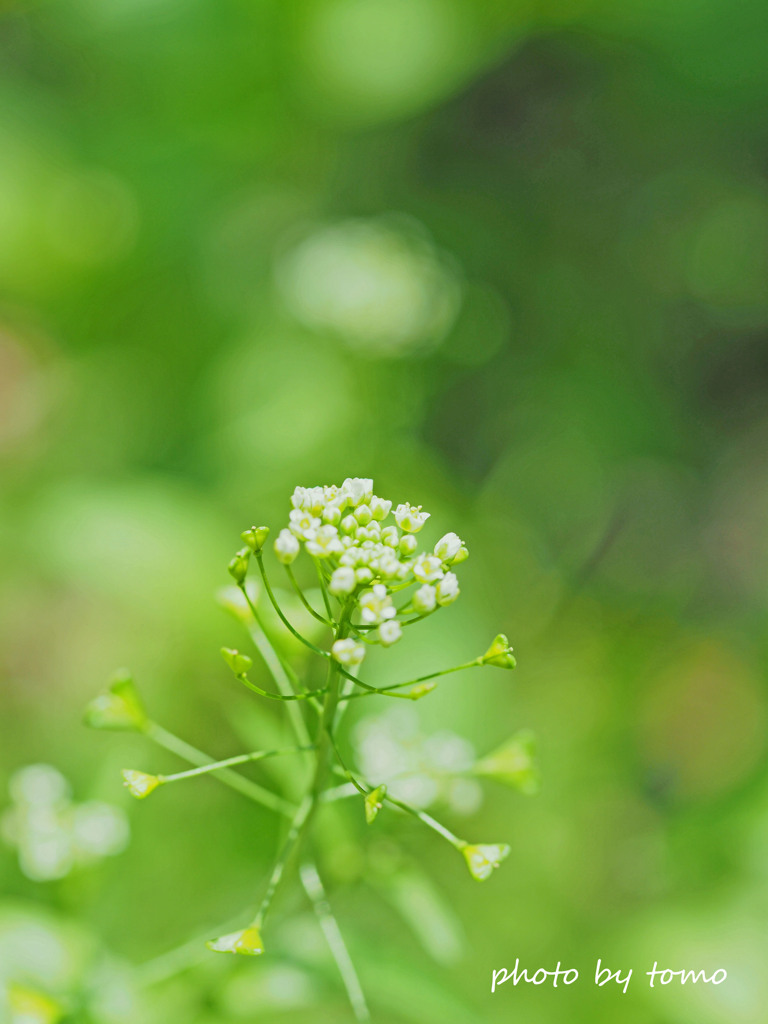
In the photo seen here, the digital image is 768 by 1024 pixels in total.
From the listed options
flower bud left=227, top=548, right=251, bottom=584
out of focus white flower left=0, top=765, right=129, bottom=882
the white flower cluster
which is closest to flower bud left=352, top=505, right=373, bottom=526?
the white flower cluster

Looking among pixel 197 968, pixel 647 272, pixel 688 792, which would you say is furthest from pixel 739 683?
pixel 197 968

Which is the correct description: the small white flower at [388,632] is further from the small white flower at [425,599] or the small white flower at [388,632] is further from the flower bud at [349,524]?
the flower bud at [349,524]

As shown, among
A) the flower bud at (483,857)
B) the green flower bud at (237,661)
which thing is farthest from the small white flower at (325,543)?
the flower bud at (483,857)

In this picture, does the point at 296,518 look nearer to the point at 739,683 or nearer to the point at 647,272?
the point at 739,683

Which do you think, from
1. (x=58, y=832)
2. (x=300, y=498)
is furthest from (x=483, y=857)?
(x=58, y=832)

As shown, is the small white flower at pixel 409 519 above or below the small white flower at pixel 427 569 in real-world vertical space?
above

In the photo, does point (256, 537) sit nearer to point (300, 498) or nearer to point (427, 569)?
point (300, 498)
